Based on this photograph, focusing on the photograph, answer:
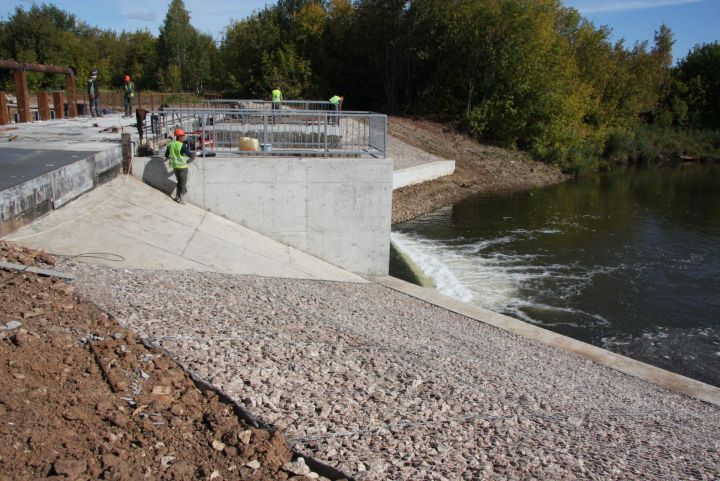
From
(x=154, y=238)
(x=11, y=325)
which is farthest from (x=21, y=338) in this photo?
(x=154, y=238)

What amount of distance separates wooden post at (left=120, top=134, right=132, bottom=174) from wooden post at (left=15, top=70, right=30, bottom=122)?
11364 mm

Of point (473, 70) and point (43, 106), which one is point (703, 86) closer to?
point (473, 70)

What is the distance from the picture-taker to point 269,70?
4966 cm

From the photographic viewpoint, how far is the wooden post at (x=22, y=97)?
2408 centimetres

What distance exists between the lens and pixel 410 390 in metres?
7.59

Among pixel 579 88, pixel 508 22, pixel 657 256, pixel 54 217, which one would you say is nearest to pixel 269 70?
pixel 508 22

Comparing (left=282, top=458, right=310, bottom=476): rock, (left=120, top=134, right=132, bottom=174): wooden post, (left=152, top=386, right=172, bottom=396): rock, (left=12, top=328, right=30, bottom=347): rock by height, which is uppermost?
(left=120, top=134, right=132, bottom=174): wooden post

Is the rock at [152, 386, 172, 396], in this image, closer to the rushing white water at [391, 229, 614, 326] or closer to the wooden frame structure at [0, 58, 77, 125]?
the rushing white water at [391, 229, 614, 326]

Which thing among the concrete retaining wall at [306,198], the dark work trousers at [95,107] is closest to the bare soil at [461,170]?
the concrete retaining wall at [306,198]

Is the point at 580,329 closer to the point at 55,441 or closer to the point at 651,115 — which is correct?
the point at 55,441

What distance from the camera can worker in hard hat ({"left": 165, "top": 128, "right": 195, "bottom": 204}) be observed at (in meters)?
14.6

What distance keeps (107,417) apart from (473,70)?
46328 mm

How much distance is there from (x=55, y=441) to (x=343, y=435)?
8.60 feet

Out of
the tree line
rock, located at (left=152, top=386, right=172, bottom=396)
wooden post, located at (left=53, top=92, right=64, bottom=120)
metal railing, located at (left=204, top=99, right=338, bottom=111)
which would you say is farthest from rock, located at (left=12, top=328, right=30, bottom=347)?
the tree line
